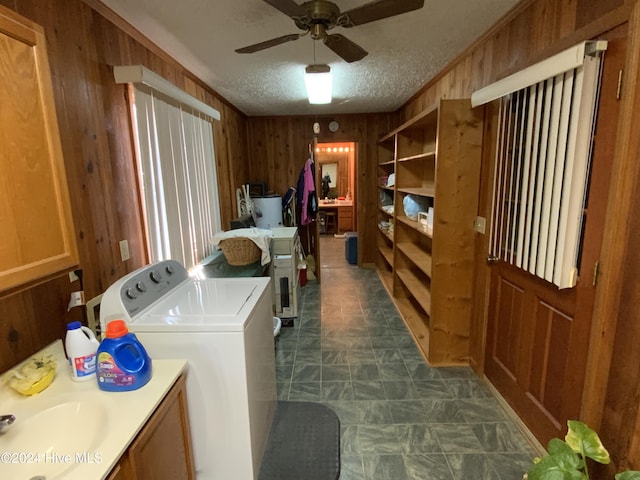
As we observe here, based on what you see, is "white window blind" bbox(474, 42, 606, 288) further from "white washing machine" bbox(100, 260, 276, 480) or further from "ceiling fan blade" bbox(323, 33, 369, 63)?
"white washing machine" bbox(100, 260, 276, 480)

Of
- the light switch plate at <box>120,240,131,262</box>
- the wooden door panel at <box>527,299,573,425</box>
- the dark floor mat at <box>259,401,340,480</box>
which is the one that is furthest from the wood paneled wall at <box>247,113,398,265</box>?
the wooden door panel at <box>527,299,573,425</box>

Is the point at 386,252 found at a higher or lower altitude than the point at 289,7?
lower

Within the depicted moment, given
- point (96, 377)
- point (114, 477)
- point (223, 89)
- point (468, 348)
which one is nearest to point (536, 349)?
point (468, 348)

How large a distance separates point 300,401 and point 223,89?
10.1 ft

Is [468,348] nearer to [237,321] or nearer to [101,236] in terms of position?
[237,321]

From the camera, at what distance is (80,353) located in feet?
3.91

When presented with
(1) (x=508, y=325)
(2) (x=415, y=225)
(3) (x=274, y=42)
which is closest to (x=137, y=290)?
(3) (x=274, y=42)

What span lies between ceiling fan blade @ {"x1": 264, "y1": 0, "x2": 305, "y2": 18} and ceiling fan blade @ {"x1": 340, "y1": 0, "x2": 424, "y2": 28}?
20cm

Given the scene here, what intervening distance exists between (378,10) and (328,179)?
299 inches

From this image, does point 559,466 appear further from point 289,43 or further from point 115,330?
point 289,43

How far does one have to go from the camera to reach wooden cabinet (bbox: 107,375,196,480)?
93 centimetres

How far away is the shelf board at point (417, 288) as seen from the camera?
296 centimetres

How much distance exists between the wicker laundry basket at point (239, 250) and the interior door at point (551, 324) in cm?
194

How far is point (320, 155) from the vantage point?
352 inches
